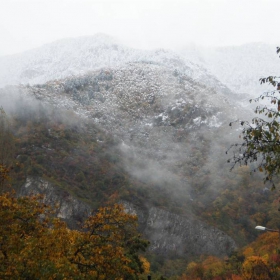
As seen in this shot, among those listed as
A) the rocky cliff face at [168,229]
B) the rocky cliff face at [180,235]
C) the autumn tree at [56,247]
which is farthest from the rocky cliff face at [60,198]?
the autumn tree at [56,247]

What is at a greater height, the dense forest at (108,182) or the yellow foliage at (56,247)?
the yellow foliage at (56,247)

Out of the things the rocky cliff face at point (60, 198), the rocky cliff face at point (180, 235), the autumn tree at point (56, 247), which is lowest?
the rocky cliff face at point (180, 235)

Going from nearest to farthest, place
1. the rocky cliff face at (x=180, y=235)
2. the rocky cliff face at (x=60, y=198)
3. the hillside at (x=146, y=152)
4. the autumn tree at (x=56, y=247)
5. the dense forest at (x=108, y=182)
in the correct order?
the autumn tree at (x=56, y=247)
the rocky cliff face at (x=180, y=235)
the rocky cliff face at (x=60, y=198)
the dense forest at (x=108, y=182)
the hillside at (x=146, y=152)

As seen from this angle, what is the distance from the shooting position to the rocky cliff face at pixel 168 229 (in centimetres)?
8469

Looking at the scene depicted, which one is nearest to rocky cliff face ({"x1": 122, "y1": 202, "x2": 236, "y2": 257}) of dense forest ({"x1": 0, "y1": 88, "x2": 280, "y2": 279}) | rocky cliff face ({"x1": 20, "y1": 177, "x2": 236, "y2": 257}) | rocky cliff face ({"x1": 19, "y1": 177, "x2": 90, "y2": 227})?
rocky cliff face ({"x1": 20, "y1": 177, "x2": 236, "y2": 257})

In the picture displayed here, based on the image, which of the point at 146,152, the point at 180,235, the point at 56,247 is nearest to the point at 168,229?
the point at 180,235

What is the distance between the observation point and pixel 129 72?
6905 inches

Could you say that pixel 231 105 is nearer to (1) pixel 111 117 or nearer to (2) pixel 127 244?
(1) pixel 111 117

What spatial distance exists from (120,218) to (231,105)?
150m

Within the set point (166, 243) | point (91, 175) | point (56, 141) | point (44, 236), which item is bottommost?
point (166, 243)

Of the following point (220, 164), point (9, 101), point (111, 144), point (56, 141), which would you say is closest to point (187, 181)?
point (220, 164)

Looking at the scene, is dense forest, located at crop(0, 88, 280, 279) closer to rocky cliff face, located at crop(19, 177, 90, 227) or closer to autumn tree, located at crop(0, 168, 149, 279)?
rocky cliff face, located at crop(19, 177, 90, 227)

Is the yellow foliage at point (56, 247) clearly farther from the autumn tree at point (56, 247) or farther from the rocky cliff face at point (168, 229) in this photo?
the rocky cliff face at point (168, 229)

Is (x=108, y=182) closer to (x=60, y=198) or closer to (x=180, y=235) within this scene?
(x=60, y=198)
